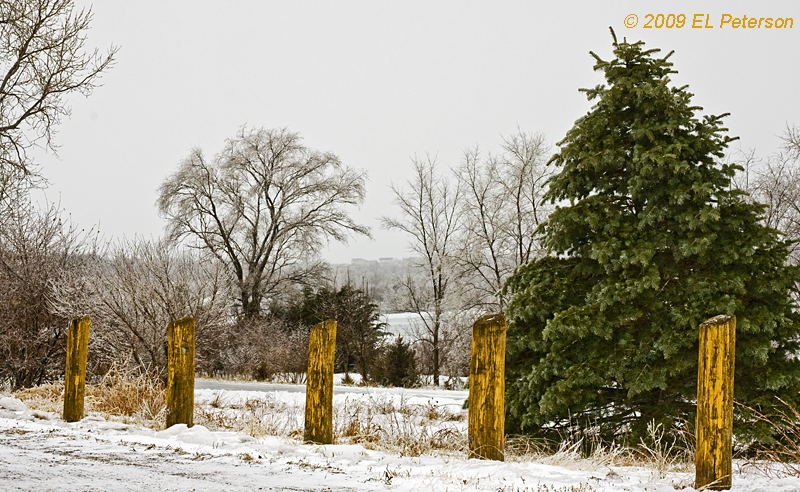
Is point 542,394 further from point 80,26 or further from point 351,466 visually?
point 80,26

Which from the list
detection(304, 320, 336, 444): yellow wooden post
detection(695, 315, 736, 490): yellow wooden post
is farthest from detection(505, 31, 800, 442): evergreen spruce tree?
detection(304, 320, 336, 444): yellow wooden post

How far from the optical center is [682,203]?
6480mm

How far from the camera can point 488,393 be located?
5176 mm

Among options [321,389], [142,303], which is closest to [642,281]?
[321,389]

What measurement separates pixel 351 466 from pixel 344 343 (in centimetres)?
2274

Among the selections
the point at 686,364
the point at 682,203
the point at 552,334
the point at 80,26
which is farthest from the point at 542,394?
the point at 80,26

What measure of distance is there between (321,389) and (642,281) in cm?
360

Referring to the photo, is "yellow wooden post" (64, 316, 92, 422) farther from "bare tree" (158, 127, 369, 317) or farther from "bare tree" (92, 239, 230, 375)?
"bare tree" (158, 127, 369, 317)

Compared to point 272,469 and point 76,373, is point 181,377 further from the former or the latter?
point 272,469

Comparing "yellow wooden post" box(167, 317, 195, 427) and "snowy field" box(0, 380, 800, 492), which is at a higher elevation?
"yellow wooden post" box(167, 317, 195, 427)

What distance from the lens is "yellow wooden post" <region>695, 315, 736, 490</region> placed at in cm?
422

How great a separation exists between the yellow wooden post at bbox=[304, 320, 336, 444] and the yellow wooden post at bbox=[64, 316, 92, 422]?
332 centimetres

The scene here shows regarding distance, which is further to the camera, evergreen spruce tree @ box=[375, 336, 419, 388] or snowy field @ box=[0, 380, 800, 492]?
evergreen spruce tree @ box=[375, 336, 419, 388]

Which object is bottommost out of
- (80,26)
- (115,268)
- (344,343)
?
(344,343)
